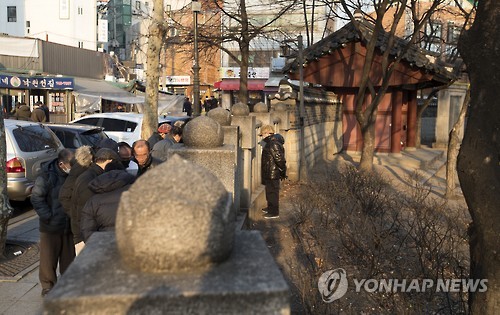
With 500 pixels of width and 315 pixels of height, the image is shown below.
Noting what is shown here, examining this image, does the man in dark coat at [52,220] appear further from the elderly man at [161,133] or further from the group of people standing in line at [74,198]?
the elderly man at [161,133]

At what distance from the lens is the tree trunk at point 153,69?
44.4 ft

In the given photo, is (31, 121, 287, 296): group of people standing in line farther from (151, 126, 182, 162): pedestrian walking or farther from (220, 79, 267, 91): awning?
(220, 79, 267, 91): awning

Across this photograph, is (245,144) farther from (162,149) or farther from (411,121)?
(411,121)

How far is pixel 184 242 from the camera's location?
2.12 metres

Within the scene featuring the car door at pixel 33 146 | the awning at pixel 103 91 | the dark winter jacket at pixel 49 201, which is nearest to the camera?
the dark winter jacket at pixel 49 201

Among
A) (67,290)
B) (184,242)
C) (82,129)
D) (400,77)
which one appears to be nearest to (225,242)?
(184,242)

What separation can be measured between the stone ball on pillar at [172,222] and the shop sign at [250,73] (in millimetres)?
36500

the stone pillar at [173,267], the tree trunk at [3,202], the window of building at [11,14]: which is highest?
the window of building at [11,14]

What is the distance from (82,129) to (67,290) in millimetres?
9912

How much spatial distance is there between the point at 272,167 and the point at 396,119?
12.2 m

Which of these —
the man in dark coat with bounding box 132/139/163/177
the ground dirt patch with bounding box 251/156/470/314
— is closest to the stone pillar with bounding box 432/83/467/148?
the ground dirt patch with bounding box 251/156/470/314

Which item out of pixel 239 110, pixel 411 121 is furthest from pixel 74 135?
pixel 411 121

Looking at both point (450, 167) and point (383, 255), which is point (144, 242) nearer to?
point (383, 255)

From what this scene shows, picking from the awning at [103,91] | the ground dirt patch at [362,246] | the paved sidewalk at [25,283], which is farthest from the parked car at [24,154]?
the awning at [103,91]
